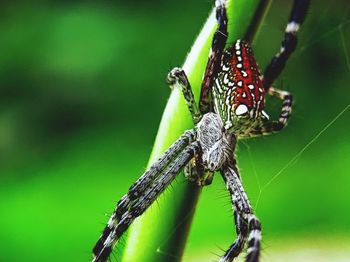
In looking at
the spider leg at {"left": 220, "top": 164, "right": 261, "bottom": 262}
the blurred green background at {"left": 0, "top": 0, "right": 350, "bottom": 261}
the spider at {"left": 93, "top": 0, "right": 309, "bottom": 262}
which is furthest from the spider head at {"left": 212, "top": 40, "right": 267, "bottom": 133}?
the blurred green background at {"left": 0, "top": 0, "right": 350, "bottom": 261}

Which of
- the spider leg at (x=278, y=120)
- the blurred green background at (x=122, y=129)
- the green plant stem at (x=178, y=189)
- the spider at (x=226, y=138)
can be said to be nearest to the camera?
the green plant stem at (x=178, y=189)

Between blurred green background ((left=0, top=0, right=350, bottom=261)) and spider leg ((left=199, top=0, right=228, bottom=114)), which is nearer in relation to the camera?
spider leg ((left=199, top=0, right=228, bottom=114))

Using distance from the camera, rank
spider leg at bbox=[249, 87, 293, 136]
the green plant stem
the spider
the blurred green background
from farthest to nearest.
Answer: the blurred green background
spider leg at bbox=[249, 87, 293, 136]
the spider
the green plant stem

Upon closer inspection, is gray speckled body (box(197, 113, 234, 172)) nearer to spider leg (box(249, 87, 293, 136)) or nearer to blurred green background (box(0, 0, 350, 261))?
spider leg (box(249, 87, 293, 136))

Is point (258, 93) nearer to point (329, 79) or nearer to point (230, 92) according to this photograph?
point (230, 92)

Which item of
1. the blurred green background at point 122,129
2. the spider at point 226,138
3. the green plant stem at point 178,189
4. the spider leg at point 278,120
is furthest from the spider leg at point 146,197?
the blurred green background at point 122,129

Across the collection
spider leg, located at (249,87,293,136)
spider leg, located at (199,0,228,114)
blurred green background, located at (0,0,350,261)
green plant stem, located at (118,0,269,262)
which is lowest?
green plant stem, located at (118,0,269,262)

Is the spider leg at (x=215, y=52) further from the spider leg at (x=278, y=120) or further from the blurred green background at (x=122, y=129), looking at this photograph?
the blurred green background at (x=122, y=129)
